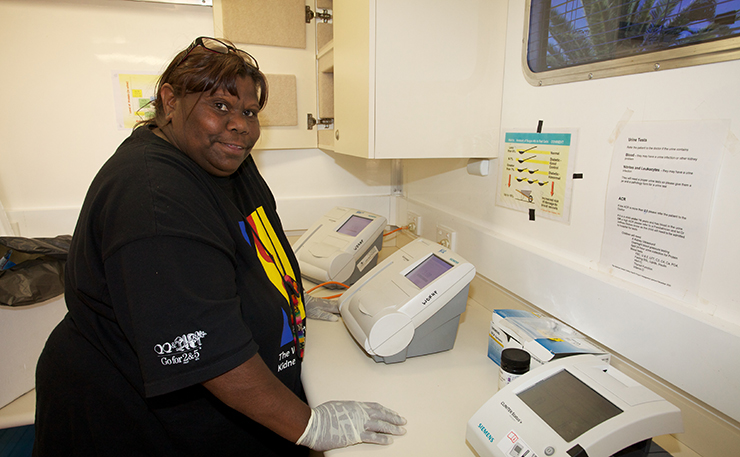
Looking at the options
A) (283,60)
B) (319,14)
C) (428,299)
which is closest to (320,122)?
(283,60)

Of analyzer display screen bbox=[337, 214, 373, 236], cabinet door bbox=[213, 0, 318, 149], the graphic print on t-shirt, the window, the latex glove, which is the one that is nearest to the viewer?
the window

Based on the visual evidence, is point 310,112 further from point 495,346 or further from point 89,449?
point 89,449

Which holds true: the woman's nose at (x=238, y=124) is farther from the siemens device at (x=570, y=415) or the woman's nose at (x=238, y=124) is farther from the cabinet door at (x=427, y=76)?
the siemens device at (x=570, y=415)

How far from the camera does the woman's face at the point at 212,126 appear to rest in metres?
0.82

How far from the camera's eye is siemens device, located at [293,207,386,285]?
1.47 m

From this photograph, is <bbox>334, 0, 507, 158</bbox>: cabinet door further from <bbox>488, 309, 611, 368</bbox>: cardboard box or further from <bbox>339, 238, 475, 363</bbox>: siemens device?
<bbox>488, 309, 611, 368</bbox>: cardboard box

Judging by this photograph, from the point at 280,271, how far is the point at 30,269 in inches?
44.6

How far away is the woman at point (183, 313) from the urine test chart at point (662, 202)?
63 cm

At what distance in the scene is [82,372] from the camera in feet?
2.60

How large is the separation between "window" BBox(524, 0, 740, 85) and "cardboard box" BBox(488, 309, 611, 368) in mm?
590

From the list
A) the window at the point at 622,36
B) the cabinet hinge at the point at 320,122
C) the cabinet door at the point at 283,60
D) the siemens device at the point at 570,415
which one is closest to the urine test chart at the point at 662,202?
the window at the point at 622,36

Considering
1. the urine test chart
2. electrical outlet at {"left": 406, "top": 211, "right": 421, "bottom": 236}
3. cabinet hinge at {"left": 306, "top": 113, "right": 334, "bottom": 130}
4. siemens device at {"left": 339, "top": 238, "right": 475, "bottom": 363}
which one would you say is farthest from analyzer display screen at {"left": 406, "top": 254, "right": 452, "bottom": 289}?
cabinet hinge at {"left": 306, "top": 113, "right": 334, "bottom": 130}

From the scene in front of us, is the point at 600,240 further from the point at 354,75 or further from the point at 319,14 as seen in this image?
the point at 319,14

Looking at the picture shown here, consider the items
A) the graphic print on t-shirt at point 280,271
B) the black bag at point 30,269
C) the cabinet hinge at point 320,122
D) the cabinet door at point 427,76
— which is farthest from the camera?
the cabinet hinge at point 320,122
